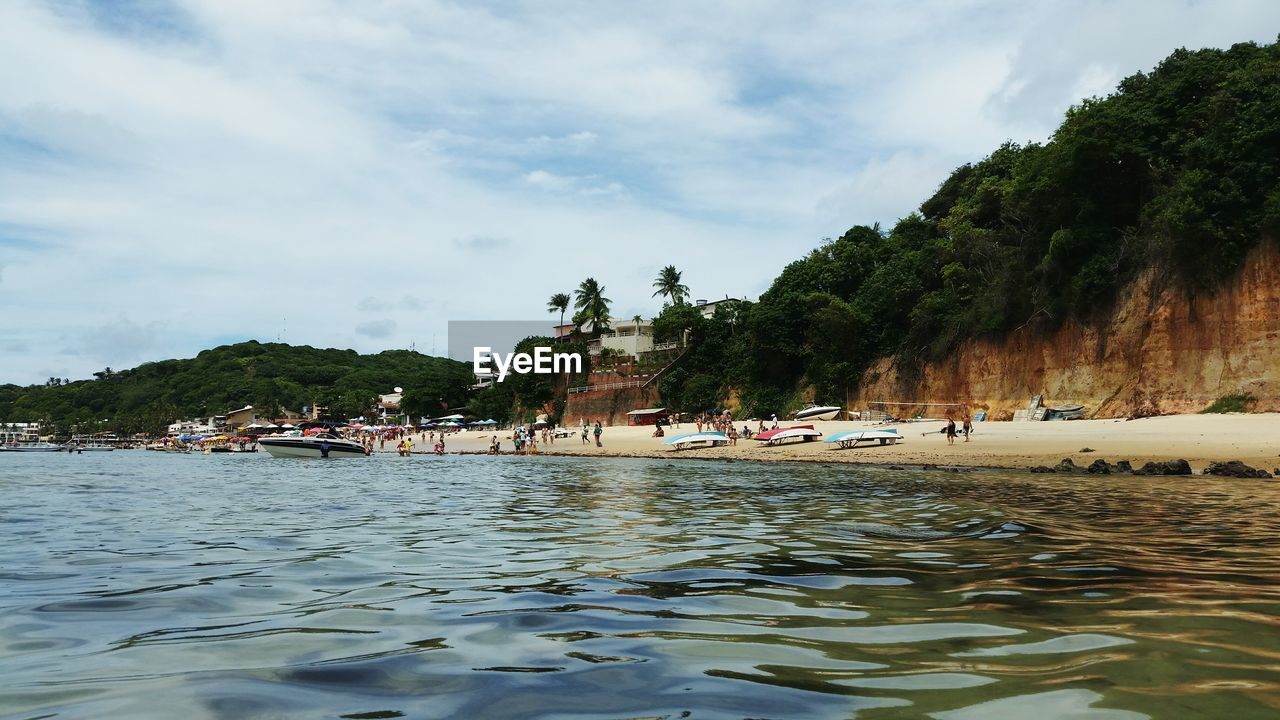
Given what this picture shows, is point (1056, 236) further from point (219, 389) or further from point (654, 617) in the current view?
point (219, 389)

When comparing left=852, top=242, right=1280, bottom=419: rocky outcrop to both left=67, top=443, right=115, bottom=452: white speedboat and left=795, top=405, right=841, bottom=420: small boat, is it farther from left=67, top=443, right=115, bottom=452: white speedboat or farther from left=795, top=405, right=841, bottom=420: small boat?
left=67, top=443, right=115, bottom=452: white speedboat

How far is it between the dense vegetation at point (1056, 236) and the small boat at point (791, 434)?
12.0 meters

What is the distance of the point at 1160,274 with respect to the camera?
34594 millimetres

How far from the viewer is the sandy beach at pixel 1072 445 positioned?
78.6ft

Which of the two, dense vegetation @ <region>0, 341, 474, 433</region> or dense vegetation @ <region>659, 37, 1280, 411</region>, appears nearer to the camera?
dense vegetation @ <region>659, 37, 1280, 411</region>

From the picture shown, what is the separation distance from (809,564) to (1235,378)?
105ft

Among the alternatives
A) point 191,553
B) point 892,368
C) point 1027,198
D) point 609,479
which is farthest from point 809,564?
point 892,368

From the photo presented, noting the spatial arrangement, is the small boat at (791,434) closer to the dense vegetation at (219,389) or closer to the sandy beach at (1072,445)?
the sandy beach at (1072,445)

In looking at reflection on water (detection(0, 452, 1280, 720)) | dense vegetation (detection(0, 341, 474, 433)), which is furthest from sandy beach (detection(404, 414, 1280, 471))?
dense vegetation (detection(0, 341, 474, 433))

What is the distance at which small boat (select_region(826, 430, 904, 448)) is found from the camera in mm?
35500

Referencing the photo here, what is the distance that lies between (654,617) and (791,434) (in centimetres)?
3684

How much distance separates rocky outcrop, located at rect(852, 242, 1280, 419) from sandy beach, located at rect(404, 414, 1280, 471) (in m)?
2.21

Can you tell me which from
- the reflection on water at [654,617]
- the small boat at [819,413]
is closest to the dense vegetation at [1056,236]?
the small boat at [819,413]

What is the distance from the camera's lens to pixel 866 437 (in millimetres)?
35688
